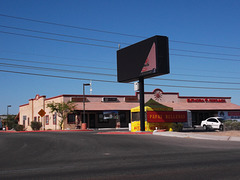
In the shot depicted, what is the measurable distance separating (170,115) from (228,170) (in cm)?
2220

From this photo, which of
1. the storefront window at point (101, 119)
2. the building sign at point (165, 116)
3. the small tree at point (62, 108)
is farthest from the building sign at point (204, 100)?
the building sign at point (165, 116)

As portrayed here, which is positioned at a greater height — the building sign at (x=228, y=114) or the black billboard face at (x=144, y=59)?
the black billboard face at (x=144, y=59)

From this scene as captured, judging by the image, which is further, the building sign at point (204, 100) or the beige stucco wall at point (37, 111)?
the building sign at point (204, 100)

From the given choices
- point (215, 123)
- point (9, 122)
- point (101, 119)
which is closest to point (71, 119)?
point (101, 119)

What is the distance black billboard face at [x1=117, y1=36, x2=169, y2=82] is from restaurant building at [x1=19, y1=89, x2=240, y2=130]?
15963 mm

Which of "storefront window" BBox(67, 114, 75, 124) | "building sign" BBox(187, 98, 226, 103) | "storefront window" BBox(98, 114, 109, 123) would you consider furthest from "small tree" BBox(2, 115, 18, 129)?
"building sign" BBox(187, 98, 226, 103)

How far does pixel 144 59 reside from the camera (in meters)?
28.0

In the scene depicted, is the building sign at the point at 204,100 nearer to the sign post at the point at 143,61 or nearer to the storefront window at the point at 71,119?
the storefront window at the point at 71,119

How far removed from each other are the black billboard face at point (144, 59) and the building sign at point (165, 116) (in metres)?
3.92

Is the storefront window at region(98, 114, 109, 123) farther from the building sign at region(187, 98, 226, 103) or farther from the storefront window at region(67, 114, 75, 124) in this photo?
the building sign at region(187, 98, 226, 103)

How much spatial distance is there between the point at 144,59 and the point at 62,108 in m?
21.7

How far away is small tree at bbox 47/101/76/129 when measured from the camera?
46031 mm

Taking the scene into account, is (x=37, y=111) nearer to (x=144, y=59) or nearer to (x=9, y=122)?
(x=9, y=122)

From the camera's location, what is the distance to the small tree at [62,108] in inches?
1812
